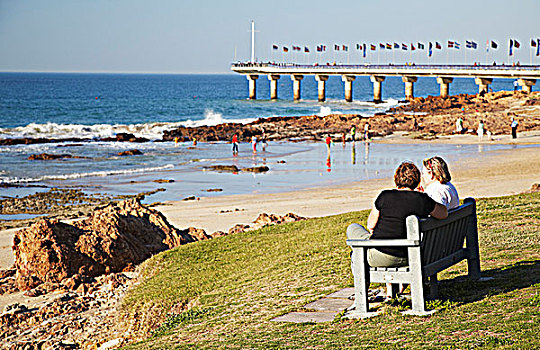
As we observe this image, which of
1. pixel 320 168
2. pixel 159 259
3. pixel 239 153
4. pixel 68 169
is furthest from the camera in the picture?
pixel 239 153

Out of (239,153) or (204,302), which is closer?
(204,302)

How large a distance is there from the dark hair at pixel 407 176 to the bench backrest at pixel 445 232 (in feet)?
1.25

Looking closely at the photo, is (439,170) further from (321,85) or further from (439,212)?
(321,85)

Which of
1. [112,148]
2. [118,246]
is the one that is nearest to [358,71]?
[112,148]

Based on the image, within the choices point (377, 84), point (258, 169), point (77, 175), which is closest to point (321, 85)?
point (377, 84)

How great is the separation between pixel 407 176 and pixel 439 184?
70 cm

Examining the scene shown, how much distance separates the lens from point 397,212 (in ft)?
20.4

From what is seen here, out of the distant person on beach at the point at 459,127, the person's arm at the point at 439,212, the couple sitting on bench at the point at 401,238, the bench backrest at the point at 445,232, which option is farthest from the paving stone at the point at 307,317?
the distant person on beach at the point at 459,127

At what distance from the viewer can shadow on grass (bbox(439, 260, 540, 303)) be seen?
6.78 metres

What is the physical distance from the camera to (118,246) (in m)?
12.9

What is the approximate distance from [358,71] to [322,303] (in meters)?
95.4

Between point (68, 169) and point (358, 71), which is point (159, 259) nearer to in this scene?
point (68, 169)

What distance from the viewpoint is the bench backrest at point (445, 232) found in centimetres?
624

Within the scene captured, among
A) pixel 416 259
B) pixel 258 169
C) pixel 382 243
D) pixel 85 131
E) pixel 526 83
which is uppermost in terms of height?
pixel 526 83
